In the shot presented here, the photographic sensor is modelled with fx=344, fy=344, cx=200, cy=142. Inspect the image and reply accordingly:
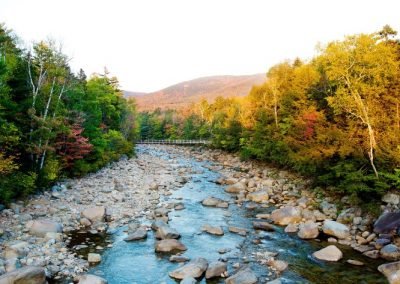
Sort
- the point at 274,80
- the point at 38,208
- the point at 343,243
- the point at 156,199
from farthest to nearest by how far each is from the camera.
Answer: the point at 274,80
the point at 156,199
the point at 38,208
the point at 343,243

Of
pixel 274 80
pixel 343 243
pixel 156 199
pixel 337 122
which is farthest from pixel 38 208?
pixel 274 80

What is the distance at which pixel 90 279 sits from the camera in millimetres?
11172

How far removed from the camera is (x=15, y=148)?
65.6 feet

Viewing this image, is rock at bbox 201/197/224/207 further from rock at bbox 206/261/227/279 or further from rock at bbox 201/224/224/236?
rock at bbox 206/261/227/279

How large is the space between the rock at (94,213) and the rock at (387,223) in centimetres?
1365

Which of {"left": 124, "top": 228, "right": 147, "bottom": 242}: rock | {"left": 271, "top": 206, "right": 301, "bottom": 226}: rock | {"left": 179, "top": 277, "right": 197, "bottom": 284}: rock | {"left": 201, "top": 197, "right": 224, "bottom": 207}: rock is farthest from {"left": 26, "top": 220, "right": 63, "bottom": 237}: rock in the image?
{"left": 271, "top": 206, "right": 301, "bottom": 226}: rock

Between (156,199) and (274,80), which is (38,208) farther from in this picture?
(274,80)

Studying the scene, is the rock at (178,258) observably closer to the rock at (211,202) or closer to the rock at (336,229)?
the rock at (336,229)

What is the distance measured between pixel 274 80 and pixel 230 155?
18.4m

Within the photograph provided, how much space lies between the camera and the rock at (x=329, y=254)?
13.9 meters

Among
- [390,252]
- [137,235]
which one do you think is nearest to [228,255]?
[137,235]

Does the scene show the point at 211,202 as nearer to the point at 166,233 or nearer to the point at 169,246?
the point at 166,233

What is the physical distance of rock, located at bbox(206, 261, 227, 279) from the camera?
12.3 metres

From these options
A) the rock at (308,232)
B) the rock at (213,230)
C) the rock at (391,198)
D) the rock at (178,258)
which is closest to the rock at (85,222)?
the rock at (178,258)
